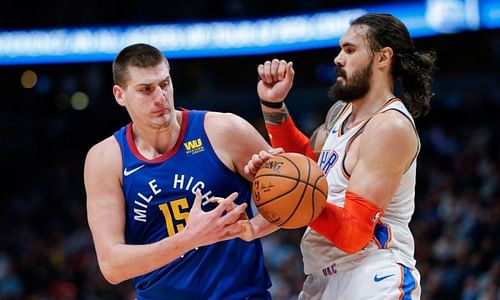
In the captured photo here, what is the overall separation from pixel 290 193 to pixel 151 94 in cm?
100

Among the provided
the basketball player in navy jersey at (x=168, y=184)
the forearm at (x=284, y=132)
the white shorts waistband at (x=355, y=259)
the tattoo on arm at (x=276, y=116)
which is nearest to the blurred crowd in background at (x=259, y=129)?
the forearm at (x=284, y=132)

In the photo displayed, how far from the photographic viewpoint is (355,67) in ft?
15.2

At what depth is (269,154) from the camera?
4273 mm

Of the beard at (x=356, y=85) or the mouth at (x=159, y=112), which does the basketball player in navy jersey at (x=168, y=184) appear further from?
the beard at (x=356, y=85)

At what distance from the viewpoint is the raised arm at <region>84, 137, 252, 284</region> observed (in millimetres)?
4044

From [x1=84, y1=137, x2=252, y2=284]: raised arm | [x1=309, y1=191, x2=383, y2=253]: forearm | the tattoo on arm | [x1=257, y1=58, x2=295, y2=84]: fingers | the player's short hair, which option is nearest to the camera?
[x1=84, y1=137, x2=252, y2=284]: raised arm

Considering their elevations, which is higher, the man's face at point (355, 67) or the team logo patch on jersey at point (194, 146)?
the man's face at point (355, 67)

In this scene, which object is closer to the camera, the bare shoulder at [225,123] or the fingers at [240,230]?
the fingers at [240,230]

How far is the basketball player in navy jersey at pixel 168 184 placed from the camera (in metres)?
4.56

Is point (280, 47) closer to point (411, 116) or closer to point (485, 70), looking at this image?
point (485, 70)

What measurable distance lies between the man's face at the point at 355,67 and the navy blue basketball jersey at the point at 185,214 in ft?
2.44

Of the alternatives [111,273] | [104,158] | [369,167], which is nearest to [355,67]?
[369,167]

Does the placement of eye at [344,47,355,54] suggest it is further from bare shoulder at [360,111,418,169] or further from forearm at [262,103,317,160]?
forearm at [262,103,317,160]

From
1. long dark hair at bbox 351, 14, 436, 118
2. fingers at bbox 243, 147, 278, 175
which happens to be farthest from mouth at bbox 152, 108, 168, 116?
long dark hair at bbox 351, 14, 436, 118
